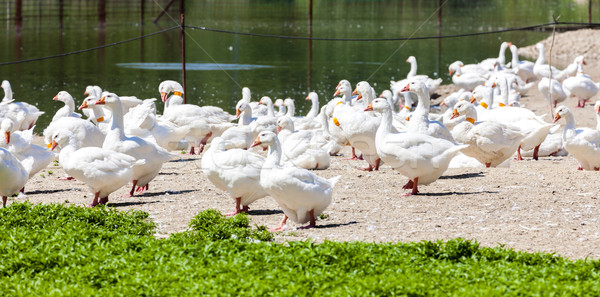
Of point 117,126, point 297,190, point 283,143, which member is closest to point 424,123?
point 283,143

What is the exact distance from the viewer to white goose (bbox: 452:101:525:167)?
13352 millimetres

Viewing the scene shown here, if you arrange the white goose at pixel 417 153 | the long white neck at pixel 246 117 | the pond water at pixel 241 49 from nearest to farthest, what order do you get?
1. the white goose at pixel 417 153
2. the long white neck at pixel 246 117
3. the pond water at pixel 241 49

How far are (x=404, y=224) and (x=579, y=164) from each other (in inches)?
219

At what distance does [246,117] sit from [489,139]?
5.23 meters

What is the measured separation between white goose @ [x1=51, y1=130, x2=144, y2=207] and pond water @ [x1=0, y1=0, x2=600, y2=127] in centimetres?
1045

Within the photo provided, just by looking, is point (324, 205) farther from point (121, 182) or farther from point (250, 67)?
point (250, 67)

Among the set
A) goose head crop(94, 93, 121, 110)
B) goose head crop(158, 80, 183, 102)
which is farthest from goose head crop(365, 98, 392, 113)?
goose head crop(158, 80, 183, 102)

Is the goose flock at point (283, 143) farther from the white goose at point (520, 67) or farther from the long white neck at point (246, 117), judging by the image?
the white goose at point (520, 67)

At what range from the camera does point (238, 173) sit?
33.1 ft

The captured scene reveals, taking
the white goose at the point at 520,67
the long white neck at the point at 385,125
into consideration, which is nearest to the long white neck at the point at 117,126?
the long white neck at the point at 385,125

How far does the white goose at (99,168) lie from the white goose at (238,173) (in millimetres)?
1086

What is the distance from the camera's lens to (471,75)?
2448cm

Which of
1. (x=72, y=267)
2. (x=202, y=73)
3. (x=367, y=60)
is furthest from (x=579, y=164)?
(x=367, y=60)

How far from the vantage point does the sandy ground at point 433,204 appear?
8906 millimetres
